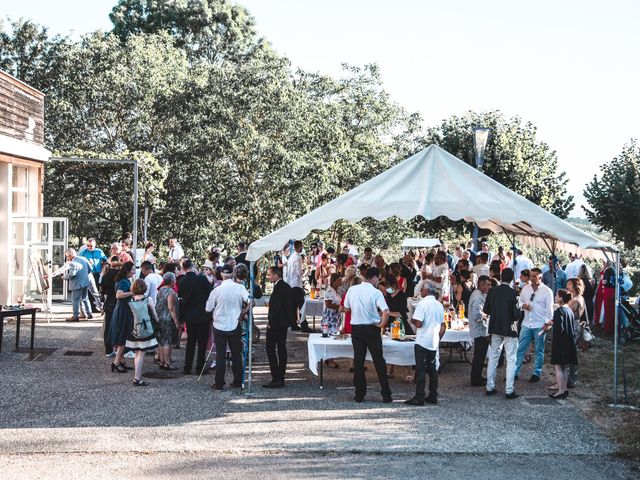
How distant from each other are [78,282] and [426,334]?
10220 mm

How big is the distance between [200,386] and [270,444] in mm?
3368

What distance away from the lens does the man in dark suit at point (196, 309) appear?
502 inches

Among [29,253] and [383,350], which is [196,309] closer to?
[383,350]

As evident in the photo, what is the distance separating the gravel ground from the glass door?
280 inches

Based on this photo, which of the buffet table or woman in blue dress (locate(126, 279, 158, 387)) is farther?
woman in blue dress (locate(126, 279, 158, 387))

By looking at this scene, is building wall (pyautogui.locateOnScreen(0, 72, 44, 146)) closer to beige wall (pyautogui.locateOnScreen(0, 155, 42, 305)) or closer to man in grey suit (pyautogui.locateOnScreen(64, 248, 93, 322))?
beige wall (pyautogui.locateOnScreen(0, 155, 42, 305))

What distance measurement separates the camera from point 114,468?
317 inches

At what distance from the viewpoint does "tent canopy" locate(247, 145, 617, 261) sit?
11945 mm

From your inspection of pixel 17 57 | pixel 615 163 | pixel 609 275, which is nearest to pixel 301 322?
pixel 609 275

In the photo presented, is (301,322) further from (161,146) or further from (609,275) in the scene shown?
(161,146)

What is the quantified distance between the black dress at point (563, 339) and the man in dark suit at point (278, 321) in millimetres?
3728

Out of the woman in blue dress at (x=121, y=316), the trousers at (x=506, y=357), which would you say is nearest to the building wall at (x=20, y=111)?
the woman in blue dress at (x=121, y=316)

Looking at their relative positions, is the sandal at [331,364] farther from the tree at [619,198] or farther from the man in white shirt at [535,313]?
the tree at [619,198]

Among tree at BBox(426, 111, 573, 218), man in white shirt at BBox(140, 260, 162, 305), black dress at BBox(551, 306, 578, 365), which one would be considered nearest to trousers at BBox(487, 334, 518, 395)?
black dress at BBox(551, 306, 578, 365)
